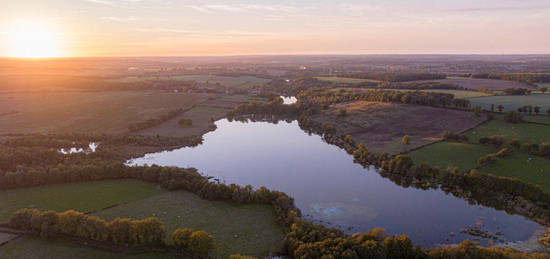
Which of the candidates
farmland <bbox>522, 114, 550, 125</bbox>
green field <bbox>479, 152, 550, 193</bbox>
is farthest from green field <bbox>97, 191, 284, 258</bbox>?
farmland <bbox>522, 114, 550, 125</bbox>

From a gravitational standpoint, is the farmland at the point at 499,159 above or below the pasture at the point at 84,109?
below

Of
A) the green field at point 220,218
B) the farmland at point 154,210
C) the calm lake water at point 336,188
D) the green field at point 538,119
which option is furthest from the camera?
the green field at point 538,119

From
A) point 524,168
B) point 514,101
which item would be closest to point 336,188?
point 524,168

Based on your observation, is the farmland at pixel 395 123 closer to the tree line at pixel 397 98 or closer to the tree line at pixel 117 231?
the tree line at pixel 397 98

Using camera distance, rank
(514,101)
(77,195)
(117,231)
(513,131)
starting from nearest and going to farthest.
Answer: (117,231)
(77,195)
(513,131)
(514,101)

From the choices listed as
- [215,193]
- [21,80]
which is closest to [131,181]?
[215,193]

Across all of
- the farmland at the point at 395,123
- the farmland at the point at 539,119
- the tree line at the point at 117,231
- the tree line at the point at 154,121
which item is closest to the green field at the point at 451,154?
the farmland at the point at 395,123

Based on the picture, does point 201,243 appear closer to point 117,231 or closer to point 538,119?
point 117,231

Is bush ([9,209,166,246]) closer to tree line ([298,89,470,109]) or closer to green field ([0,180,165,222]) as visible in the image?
green field ([0,180,165,222])
